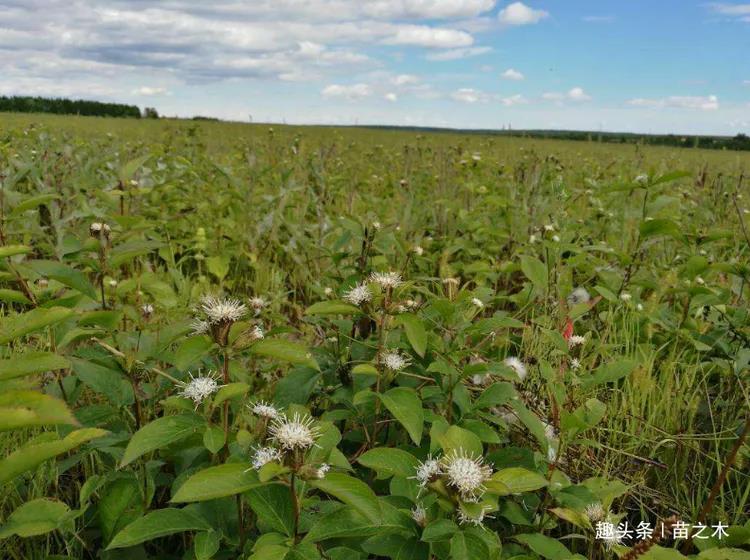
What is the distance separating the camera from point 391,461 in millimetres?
1377

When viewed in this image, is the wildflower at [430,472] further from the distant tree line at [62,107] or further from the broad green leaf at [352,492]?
the distant tree line at [62,107]

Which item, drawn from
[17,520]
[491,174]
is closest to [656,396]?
[17,520]

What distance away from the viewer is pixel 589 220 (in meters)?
4.53

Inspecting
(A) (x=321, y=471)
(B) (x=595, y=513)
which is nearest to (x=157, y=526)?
(A) (x=321, y=471)

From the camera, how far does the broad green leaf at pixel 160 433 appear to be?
49.7 inches

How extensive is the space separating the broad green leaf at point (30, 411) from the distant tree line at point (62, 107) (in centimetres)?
1823

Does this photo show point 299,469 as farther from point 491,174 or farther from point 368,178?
point 368,178

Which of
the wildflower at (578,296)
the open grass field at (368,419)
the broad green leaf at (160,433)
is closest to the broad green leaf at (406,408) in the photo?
the open grass field at (368,419)

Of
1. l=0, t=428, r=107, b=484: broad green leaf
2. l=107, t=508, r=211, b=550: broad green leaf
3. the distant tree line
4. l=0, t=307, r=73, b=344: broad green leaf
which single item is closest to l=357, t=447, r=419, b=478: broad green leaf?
l=107, t=508, r=211, b=550: broad green leaf

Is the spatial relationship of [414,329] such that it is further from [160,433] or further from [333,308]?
[160,433]

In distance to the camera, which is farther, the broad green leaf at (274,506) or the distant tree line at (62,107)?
the distant tree line at (62,107)

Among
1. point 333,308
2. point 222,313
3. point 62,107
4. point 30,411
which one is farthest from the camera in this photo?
point 62,107

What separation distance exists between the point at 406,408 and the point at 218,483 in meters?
0.55

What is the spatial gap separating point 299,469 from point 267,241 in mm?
3237
